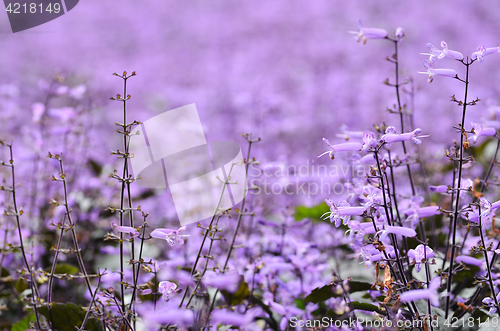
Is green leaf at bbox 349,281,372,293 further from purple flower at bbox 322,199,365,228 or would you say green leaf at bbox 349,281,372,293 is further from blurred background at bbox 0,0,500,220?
blurred background at bbox 0,0,500,220

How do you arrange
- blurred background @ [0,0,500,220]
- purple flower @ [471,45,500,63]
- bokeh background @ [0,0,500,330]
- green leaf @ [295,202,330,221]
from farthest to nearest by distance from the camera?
blurred background @ [0,0,500,220] < green leaf @ [295,202,330,221] < bokeh background @ [0,0,500,330] < purple flower @ [471,45,500,63]

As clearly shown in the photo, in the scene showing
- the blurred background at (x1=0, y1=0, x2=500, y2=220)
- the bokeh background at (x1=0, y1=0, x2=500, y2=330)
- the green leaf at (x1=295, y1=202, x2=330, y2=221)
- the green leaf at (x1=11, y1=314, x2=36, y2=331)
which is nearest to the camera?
the green leaf at (x1=11, y1=314, x2=36, y2=331)

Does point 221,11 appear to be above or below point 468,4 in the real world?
above

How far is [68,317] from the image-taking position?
1693 mm

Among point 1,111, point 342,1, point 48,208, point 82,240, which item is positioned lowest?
point 82,240

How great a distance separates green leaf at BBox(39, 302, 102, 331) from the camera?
1.67 metres

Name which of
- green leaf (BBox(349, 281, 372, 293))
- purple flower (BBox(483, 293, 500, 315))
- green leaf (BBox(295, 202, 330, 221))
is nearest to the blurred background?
green leaf (BBox(295, 202, 330, 221))

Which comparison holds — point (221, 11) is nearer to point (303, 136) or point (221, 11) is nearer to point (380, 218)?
point (303, 136)

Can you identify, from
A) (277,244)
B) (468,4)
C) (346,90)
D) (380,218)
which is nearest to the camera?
(380,218)

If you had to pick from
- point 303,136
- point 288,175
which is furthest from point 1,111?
point 303,136

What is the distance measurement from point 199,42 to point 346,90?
352 inches

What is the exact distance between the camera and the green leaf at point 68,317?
1669 millimetres

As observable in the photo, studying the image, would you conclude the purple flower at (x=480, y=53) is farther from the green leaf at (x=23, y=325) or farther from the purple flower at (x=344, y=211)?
the green leaf at (x=23, y=325)

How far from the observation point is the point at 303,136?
617cm
